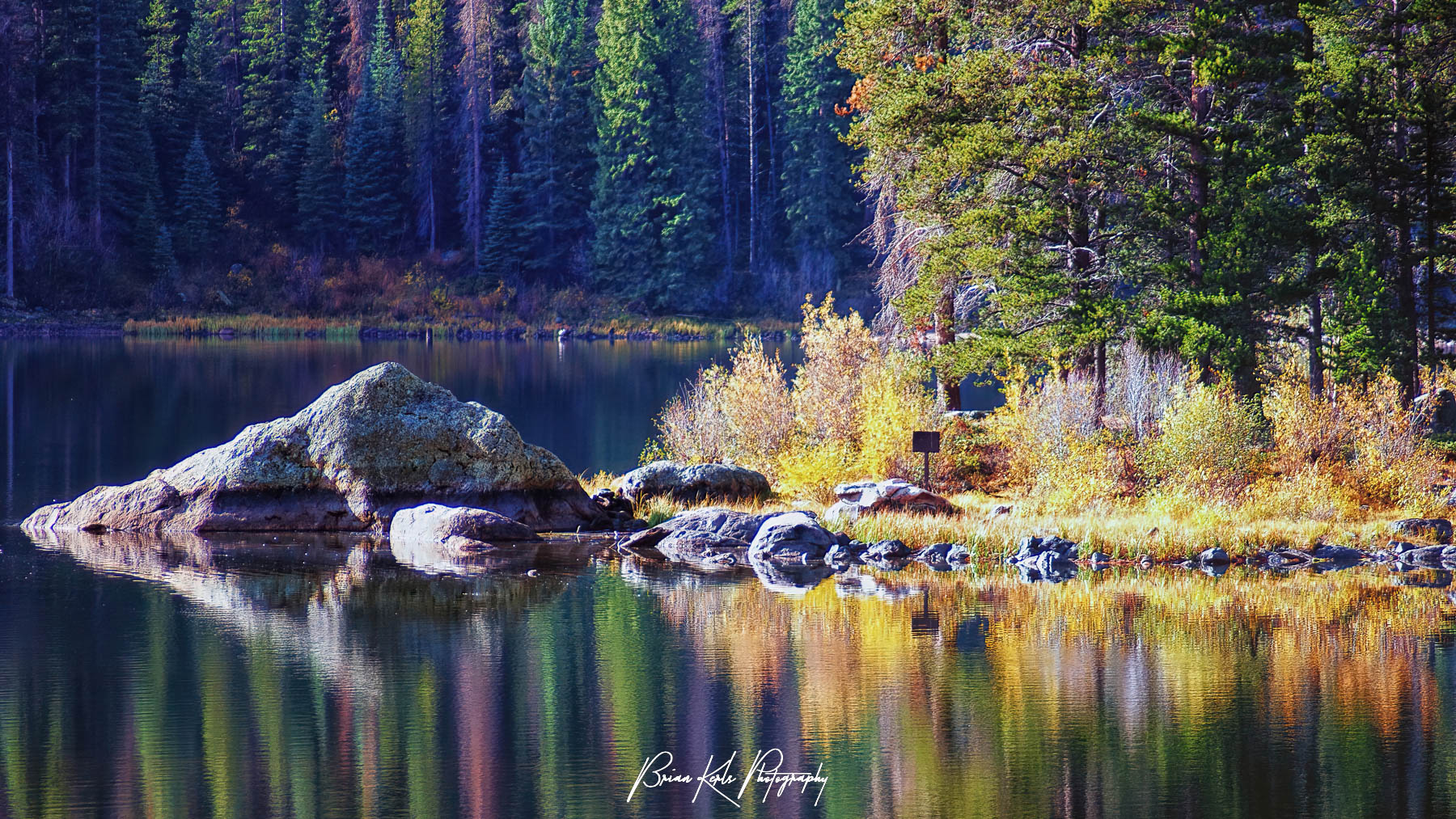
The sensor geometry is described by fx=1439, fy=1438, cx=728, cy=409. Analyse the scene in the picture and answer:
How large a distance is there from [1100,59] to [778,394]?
849 cm

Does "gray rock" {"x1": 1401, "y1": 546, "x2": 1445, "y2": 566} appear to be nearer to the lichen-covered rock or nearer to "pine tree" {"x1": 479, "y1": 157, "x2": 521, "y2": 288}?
the lichen-covered rock

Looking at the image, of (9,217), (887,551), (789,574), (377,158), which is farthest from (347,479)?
(377,158)

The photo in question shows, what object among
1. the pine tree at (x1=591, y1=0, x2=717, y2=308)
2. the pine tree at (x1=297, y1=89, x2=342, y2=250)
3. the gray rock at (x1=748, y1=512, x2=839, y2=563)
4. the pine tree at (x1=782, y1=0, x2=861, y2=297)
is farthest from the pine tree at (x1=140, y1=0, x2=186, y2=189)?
the gray rock at (x1=748, y1=512, x2=839, y2=563)

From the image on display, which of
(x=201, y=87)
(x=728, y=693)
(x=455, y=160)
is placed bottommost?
(x=728, y=693)

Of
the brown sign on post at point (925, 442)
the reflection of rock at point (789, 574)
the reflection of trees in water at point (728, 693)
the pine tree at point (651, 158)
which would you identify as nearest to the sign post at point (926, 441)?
the brown sign on post at point (925, 442)

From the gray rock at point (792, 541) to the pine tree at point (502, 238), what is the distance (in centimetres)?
6124

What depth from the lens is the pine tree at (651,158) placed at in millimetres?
78250

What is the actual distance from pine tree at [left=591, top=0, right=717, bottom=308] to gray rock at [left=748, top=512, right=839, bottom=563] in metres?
59.3

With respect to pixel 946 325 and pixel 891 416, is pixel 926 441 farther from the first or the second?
pixel 946 325

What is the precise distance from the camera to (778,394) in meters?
26.8

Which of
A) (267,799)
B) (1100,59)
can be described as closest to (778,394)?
(1100,59)

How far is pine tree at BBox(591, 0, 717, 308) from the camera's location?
3081 inches

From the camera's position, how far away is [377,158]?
79812mm

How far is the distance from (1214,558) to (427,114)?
7122 centimetres
